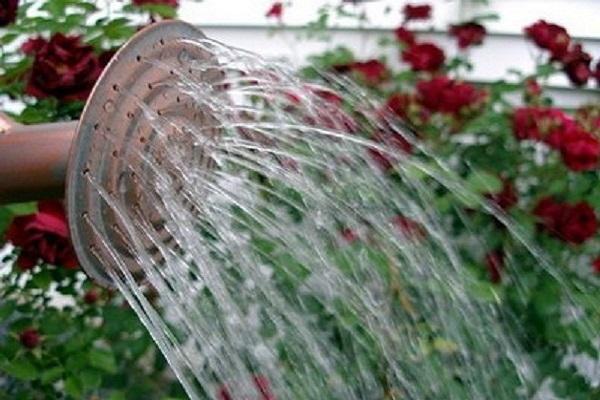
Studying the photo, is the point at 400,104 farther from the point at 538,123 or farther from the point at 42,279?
the point at 42,279

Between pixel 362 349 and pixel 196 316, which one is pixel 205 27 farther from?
pixel 196 316

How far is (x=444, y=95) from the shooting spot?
280cm

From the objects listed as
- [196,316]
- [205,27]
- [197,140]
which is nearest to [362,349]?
[196,316]

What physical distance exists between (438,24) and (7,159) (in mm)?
2554

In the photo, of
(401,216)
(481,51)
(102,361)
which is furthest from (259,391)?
(481,51)

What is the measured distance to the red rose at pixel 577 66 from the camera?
3035 millimetres

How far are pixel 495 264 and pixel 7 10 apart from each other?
1.02 metres

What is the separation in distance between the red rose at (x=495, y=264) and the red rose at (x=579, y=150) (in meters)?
0.24

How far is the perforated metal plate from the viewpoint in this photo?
1.57 meters

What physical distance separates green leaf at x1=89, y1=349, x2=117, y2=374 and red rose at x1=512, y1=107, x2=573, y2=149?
912 mm

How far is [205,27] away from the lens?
4426mm

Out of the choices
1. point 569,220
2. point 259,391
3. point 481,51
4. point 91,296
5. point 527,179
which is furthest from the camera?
point 481,51

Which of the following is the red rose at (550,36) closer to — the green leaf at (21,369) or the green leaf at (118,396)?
the green leaf at (118,396)

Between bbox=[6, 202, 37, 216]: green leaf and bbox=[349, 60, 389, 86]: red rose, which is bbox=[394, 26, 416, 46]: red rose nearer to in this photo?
bbox=[349, 60, 389, 86]: red rose
